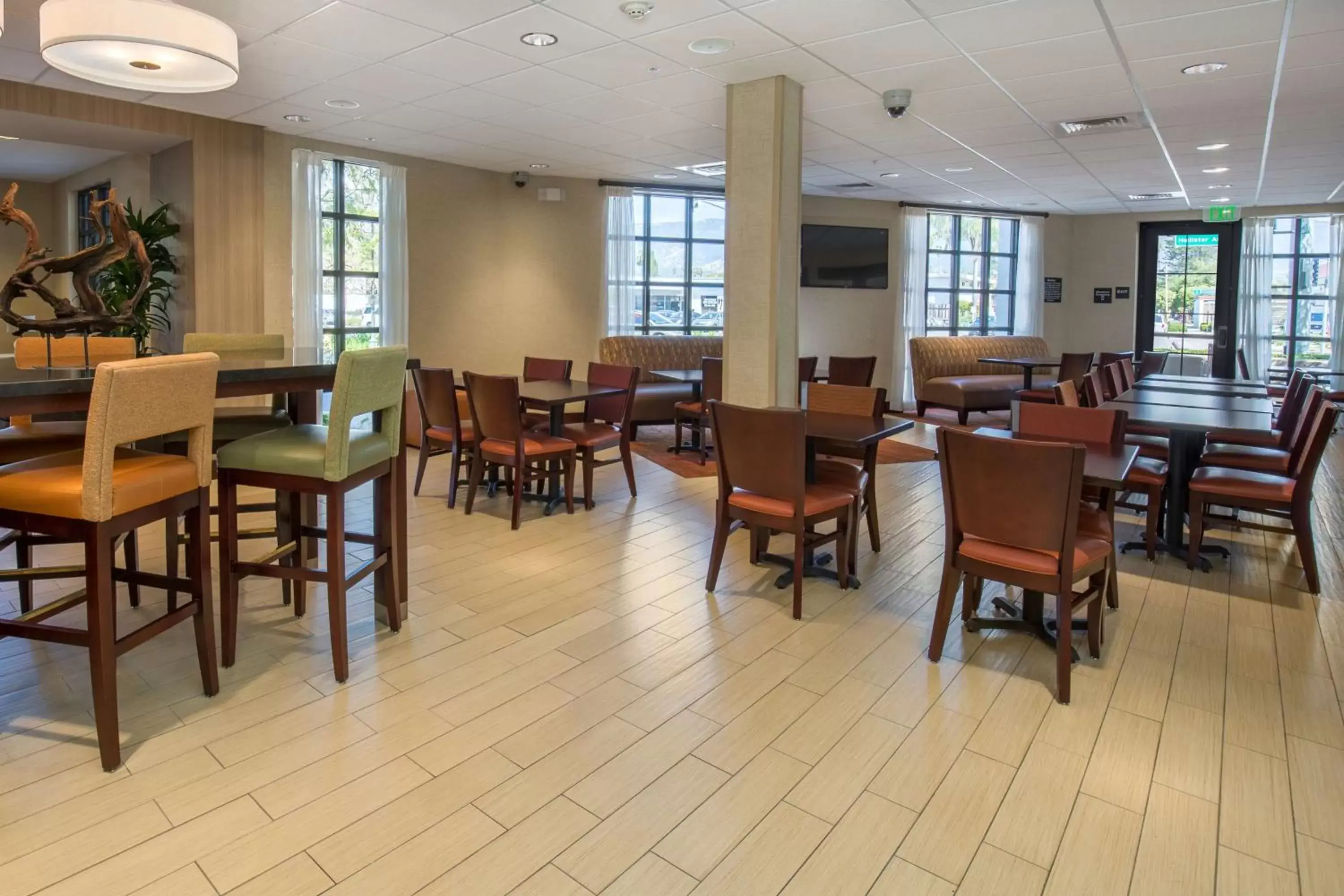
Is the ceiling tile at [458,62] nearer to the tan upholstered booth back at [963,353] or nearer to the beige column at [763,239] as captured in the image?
the beige column at [763,239]

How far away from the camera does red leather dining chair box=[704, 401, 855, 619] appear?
346 centimetres

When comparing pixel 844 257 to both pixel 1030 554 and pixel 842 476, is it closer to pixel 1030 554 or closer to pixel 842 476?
pixel 842 476

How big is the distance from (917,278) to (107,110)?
937 cm

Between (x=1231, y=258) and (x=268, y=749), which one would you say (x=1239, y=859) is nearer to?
(x=268, y=749)

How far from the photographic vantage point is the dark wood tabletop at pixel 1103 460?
2.84 meters

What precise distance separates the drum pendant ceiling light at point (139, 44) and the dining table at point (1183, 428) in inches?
165

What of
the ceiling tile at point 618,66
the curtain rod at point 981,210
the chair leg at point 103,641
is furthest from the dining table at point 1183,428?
the curtain rod at point 981,210

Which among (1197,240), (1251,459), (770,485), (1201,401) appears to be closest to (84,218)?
(770,485)

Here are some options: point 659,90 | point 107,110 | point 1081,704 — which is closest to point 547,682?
point 1081,704

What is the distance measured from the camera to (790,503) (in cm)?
358

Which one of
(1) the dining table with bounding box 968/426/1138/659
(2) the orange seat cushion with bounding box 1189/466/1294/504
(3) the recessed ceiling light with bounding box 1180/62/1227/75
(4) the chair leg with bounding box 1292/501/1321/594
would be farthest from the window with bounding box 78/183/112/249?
(4) the chair leg with bounding box 1292/501/1321/594

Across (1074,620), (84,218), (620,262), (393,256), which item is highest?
(84,218)

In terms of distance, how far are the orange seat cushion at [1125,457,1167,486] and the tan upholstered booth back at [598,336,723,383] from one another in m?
5.21

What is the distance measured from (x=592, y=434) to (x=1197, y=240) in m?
10.4
